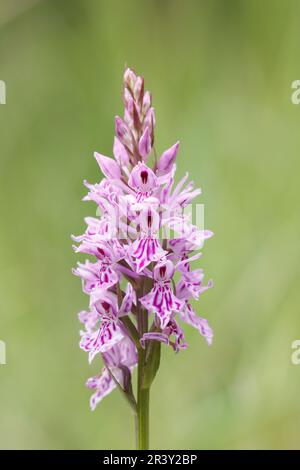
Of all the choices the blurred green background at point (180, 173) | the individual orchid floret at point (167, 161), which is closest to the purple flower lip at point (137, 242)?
the individual orchid floret at point (167, 161)

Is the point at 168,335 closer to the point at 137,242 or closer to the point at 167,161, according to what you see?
the point at 137,242

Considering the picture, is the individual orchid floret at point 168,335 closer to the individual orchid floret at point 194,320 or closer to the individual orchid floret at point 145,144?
the individual orchid floret at point 194,320

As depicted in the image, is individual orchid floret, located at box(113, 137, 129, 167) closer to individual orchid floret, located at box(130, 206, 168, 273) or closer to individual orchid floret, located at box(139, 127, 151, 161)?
individual orchid floret, located at box(139, 127, 151, 161)

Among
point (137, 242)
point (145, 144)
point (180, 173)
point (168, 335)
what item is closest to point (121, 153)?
point (145, 144)

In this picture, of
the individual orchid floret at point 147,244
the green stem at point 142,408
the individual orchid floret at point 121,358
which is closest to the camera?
the individual orchid floret at point 147,244

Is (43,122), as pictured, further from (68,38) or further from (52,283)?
(52,283)

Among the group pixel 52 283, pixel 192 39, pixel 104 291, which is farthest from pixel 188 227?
pixel 192 39

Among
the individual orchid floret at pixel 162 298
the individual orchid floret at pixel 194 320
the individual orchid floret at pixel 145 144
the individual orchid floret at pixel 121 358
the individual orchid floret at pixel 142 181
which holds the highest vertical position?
the individual orchid floret at pixel 145 144

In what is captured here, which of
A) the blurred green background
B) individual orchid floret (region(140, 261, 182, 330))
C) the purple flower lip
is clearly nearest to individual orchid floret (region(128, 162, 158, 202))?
the purple flower lip

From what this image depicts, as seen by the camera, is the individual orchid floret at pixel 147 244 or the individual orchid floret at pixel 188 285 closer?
the individual orchid floret at pixel 147 244
